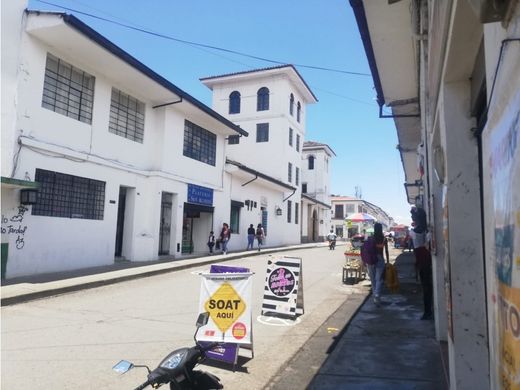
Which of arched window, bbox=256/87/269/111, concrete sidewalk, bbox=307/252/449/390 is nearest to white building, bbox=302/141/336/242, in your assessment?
arched window, bbox=256/87/269/111

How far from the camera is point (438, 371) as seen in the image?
504 centimetres

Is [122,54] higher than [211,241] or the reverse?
higher

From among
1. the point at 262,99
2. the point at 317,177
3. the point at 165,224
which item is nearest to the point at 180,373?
the point at 165,224

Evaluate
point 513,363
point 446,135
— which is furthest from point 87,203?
point 513,363

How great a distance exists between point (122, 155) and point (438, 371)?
13.7 metres

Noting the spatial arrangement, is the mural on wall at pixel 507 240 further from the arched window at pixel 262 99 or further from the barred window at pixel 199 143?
the arched window at pixel 262 99

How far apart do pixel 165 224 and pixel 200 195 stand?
99.0 inches

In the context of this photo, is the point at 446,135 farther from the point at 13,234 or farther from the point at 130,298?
the point at 13,234

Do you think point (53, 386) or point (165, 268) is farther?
point (165, 268)

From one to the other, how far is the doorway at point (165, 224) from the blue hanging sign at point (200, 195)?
118 centimetres

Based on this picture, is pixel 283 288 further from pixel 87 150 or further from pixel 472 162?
pixel 87 150

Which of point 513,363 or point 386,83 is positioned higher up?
point 386,83

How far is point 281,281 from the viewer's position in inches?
320

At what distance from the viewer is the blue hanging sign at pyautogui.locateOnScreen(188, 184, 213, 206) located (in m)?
20.1
